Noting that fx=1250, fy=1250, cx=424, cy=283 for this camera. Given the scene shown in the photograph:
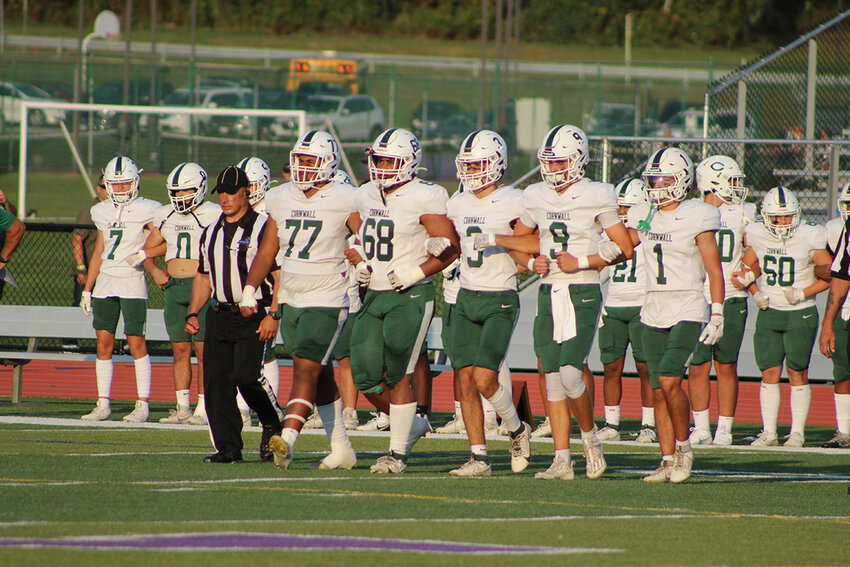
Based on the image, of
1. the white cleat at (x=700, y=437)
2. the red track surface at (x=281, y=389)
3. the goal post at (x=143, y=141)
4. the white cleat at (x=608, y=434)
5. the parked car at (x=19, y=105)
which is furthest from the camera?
the parked car at (x=19, y=105)

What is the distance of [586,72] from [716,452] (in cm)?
3577

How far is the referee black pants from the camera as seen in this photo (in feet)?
26.2

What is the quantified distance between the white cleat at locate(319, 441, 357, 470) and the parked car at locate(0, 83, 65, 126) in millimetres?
19485

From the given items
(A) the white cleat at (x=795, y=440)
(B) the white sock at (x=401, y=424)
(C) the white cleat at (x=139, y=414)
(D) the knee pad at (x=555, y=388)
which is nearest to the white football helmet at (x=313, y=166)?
(B) the white sock at (x=401, y=424)

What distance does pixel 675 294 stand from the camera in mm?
7766

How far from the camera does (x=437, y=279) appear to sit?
16719 mm

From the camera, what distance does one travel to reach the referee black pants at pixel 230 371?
8000 mm

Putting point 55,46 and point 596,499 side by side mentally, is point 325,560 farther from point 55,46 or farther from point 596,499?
point 55,46

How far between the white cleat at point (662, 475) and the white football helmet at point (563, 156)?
6.05ft

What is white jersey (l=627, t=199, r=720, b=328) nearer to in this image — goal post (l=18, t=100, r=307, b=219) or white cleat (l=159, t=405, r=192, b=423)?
white cleat (l=159, t=405, r=192, b=423)

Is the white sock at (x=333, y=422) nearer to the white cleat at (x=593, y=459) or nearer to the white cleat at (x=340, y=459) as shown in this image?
the white cleat at (x=340, y=459)

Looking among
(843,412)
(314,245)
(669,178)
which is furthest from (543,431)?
(314,245)

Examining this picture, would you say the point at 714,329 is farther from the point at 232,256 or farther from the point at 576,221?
the point at 232,256

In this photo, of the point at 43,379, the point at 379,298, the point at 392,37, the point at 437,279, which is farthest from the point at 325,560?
the point at 392,37
